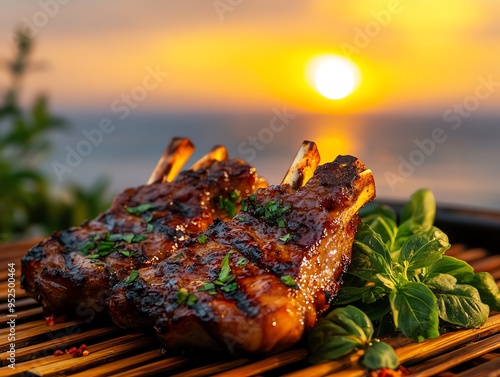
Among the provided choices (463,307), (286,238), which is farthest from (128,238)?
(463,307)

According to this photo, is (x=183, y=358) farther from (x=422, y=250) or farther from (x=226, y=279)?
(x=422, y=250)

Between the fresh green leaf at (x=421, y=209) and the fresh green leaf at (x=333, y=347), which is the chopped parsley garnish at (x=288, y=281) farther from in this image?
the fresh green leaf at (x=421, y=209)

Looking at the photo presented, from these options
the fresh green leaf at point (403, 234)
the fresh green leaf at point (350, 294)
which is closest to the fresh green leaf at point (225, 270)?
the fresh green leaf at point (350, 294)

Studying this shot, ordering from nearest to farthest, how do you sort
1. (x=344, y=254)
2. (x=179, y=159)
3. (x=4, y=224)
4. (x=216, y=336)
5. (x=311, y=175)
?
(x=216, y=336)
(x=344, y=254)
(x=311, y=175)
(x=179, y=159)
(x=4, y=224)

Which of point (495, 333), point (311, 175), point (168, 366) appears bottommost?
point (495, 333)

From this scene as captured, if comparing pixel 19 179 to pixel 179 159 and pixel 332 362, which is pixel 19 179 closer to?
pixel 179 159


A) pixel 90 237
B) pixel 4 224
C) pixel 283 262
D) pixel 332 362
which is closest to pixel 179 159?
pixel 90 237
